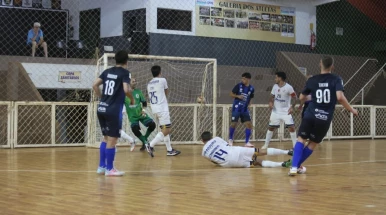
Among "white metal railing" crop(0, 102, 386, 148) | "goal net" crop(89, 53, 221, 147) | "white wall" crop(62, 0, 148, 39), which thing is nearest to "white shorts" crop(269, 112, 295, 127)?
"goal net" crop(89, 53, 221, 147)

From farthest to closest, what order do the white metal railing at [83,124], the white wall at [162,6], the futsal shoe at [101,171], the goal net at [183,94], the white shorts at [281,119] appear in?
the white wall at [162,6] < the goal net at [183,94] < the white metal railing at [83,124] < the white shorts at [281,119] < the futsal shoe at [101,171]

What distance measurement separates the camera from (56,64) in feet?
69.9

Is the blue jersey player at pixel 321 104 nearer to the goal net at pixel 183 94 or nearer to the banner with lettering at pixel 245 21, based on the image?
the goal net at pixel 183 94

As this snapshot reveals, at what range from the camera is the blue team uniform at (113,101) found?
9.74m

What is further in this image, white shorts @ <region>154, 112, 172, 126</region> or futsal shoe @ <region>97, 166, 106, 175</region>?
white shorts @ <region>154, 112, 172, 126</region>

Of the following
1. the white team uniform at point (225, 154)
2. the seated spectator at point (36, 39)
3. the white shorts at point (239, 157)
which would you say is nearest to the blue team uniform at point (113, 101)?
the white team uniform at point (225, 154)

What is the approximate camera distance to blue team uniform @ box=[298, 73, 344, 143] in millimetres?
9852

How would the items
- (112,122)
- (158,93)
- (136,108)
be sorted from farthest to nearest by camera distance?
(136,108)
(158,93)
(112,122)

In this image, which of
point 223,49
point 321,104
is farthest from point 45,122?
point 223,49

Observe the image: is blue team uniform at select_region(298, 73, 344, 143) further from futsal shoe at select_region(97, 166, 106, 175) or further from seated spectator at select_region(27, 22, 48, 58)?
seated spectator at select_region(27, 22, 48, 58)

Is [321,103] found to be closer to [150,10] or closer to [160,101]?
[160,101]

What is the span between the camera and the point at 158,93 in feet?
46.6

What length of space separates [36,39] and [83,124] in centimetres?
415

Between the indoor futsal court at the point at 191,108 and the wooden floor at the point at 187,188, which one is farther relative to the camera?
the indoor futsal court at the point at 191,108
